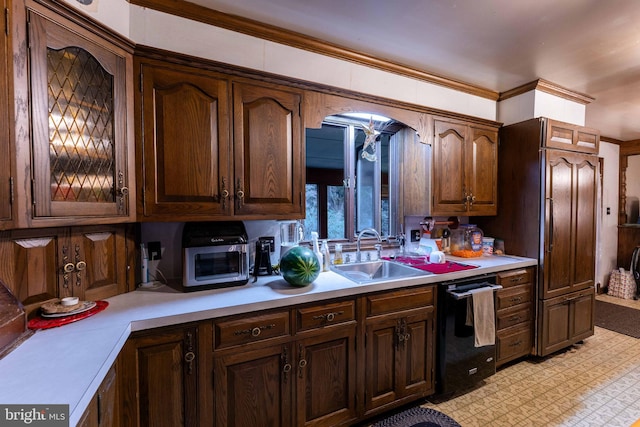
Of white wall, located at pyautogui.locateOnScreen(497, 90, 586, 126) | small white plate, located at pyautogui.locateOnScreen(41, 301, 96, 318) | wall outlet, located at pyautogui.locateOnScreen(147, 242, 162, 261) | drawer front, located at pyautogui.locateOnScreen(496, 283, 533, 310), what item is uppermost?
white wall, located at pyautogui.locateOnScreen(497, 90, 586, 126)

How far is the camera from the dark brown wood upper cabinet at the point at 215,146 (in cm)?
147

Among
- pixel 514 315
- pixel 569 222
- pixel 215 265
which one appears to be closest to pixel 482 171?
pixel 569 222

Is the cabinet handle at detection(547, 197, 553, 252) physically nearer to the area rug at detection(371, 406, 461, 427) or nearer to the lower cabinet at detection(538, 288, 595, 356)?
the lower cabinet at detection(538, 288, 595, 356)

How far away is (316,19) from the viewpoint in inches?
66.7

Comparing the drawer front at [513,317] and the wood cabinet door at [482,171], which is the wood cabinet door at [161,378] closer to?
the drawer front at [513,317]

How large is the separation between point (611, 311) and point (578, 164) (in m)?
2.54

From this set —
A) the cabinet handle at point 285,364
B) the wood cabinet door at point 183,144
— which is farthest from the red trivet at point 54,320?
the cabinet handle at point 285,364

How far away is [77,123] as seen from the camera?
123 cm

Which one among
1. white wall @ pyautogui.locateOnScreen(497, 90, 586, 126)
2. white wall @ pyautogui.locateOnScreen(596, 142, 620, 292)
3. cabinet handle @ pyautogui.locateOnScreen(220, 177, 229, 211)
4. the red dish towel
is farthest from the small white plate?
white wall @ pyautogui.locateOnScreen(596, 142, 620, 292)

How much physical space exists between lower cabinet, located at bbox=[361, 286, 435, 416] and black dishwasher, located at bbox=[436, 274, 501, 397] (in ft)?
0.21

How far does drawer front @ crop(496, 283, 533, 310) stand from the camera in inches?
87.9

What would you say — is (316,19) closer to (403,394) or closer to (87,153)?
(87,153)

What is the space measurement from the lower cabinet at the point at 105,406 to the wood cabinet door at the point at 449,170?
229 cm

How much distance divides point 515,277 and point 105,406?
2.78 metres
